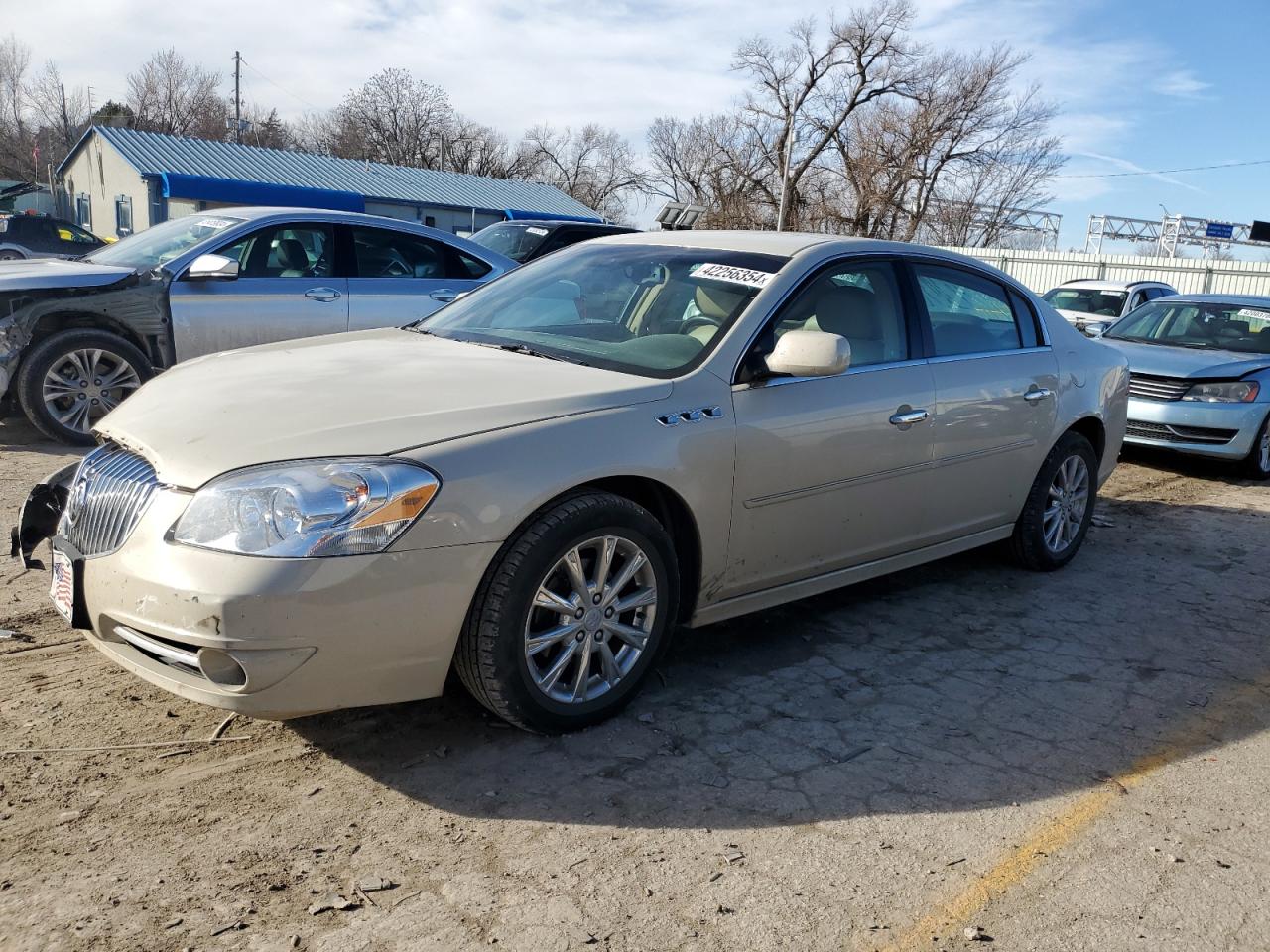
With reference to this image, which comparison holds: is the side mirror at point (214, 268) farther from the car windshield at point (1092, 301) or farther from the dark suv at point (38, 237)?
the dark suv at point (38, 237)

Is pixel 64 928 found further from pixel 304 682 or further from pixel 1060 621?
pixel 1060 621

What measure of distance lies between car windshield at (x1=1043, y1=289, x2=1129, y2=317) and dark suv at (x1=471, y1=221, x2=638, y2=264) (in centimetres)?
701

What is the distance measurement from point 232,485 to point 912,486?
9.04 feet

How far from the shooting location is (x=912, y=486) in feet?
14.5

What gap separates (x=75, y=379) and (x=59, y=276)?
69 cm

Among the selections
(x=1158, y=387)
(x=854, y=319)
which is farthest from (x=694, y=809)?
(x=1158, y=387)

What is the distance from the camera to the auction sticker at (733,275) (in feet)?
13.3

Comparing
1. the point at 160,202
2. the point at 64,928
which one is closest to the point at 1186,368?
the point at 64,928

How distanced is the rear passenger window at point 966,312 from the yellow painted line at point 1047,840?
1819mm

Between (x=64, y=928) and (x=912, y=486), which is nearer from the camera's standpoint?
(x=64, y=928)

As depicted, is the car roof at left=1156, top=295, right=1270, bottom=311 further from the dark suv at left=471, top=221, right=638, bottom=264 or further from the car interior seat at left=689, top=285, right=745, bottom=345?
the car interior seat at left=689, top=285, right=745, bottom=345

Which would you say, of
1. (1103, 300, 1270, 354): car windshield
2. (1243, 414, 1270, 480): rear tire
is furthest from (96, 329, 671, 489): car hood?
(1103, 300, 1270, 354): car windshield

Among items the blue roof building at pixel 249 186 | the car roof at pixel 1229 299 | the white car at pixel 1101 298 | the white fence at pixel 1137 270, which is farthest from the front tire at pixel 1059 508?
the blue roof building at pixel 249 186

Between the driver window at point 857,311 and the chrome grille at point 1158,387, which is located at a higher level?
the driver window at point 857,311
